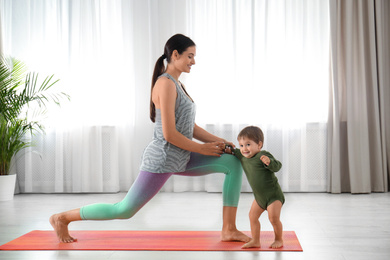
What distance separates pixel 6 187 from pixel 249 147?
2.86 m

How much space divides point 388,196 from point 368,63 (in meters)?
1.29

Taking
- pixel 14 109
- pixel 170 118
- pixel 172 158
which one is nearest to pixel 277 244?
pixel 172 158

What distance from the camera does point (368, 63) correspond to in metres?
4.47

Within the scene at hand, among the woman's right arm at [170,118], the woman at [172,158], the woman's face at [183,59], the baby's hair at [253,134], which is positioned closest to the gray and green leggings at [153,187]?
the woman at [172,158]

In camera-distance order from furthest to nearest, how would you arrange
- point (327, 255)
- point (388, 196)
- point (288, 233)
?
point (388, 196) < point (288, 233) < point (327, 255)

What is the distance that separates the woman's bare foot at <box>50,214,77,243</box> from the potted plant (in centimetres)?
194

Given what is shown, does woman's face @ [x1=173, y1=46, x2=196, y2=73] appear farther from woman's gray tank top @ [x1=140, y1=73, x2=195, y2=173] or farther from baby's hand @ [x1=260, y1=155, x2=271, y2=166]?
baby's hand @ [x1=260, y1=155, x2=271, y2=166]

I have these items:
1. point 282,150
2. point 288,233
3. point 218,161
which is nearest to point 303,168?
point 282,150

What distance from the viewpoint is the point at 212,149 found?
8.26 feet

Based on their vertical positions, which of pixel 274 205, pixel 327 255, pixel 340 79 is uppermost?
pixel 340 79

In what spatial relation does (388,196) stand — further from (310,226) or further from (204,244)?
(204,244)

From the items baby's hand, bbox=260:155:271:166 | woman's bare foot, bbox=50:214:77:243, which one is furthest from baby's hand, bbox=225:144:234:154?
woman's bare foot, bbox=50:214:77:243

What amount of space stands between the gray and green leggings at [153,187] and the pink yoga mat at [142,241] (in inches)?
7.0

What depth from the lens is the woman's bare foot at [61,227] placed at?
8.27ft
